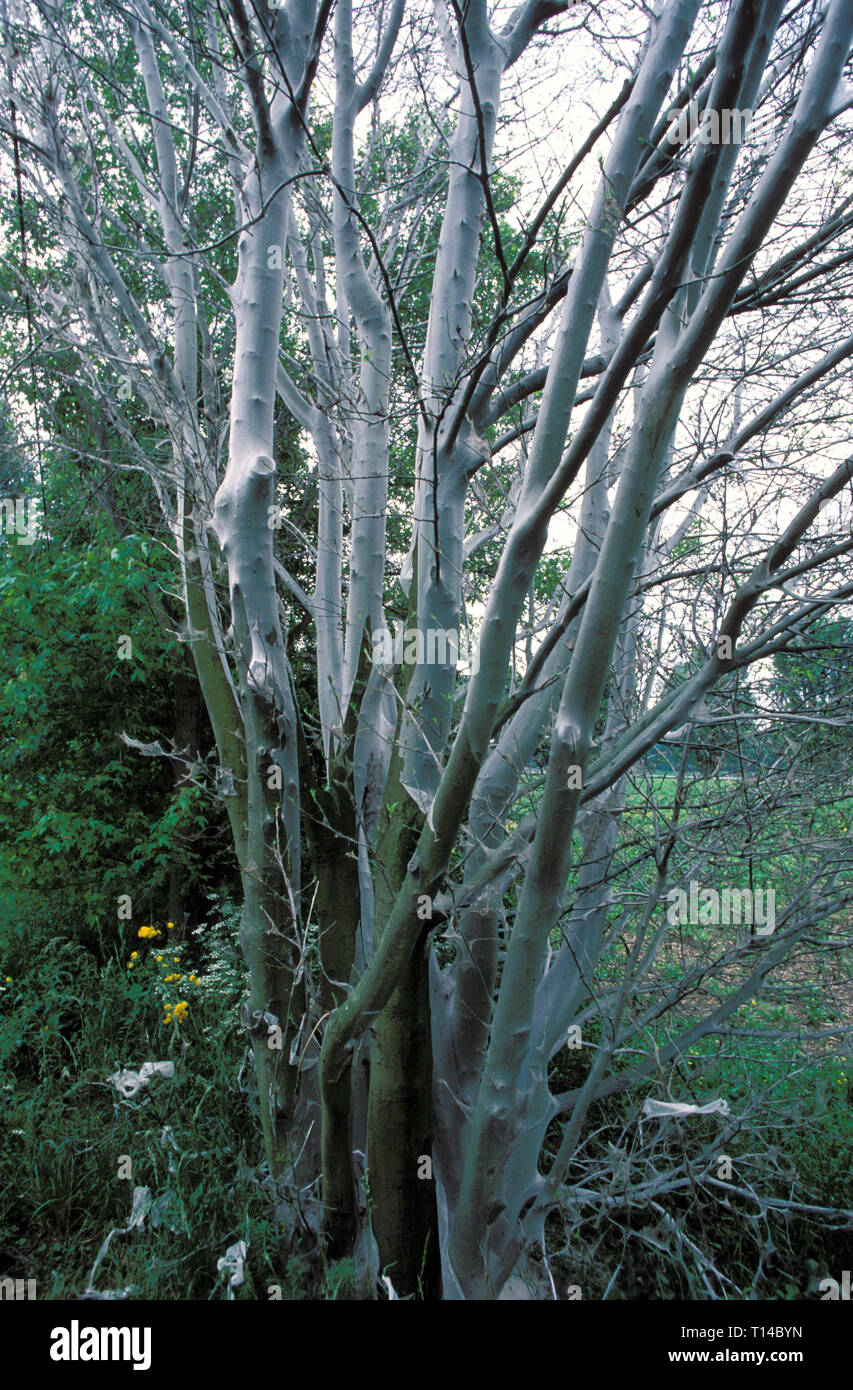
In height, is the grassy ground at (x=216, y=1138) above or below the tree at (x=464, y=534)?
below

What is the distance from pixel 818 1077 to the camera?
3.81 meters

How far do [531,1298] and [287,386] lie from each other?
3656 millimetres

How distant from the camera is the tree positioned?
1.85m

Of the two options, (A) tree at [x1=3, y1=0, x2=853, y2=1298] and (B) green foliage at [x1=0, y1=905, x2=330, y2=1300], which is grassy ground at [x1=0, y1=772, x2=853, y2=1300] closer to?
(B) green foliage at [x1=0, y1=905, x2=330, y2=1300]

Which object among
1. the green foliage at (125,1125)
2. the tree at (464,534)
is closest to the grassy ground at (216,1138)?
the green foliage at (125,1125)

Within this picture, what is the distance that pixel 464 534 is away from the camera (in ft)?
8.97

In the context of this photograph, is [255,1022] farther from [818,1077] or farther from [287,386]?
[818,1077]

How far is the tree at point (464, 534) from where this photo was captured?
6.07 feet

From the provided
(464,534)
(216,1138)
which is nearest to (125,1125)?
(216,1138)

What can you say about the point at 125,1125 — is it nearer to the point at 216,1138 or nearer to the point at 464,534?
the point at 216,1138

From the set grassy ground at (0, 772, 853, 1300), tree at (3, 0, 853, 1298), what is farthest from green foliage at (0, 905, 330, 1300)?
tree at (3, 0, 853, 1298)

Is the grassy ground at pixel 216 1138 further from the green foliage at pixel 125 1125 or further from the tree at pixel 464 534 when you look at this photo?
the tree at pixel 464 534
